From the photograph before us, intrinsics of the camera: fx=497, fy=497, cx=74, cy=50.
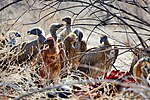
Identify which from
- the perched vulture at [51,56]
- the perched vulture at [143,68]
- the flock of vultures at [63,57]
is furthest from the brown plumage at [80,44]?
the perched vulture at [143,68]

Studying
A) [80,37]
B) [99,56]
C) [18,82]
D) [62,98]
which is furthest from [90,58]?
[62,98]

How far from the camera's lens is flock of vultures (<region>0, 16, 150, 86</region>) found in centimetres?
306

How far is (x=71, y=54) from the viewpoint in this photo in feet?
16.8

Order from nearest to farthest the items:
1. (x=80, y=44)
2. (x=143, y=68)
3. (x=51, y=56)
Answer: (x=143, y=68) < (x=51, y=56) < (x=80, y=44)

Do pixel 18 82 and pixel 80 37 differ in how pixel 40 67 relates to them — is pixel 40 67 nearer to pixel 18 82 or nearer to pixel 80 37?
pixel 18 82

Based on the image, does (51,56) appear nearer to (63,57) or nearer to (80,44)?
(63,57)

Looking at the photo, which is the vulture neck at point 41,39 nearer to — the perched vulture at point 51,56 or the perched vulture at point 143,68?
the perched vulture at point 51,56

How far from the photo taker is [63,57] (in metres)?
4.29

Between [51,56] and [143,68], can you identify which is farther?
[51,56]

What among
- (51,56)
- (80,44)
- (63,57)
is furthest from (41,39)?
(63,57)

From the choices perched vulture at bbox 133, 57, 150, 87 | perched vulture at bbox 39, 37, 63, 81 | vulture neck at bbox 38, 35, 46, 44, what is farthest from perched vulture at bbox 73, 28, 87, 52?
perched vulture at bbox 133, 57, 150, 87

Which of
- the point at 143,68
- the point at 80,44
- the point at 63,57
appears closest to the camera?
the point at 143,68

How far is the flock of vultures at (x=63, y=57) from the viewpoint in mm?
3057

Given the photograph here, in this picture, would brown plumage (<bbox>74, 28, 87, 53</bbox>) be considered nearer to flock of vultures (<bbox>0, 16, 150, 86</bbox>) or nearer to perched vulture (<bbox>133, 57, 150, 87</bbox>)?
flock of vultures (<bbox>0, 16, 150, 86</bbox>)
